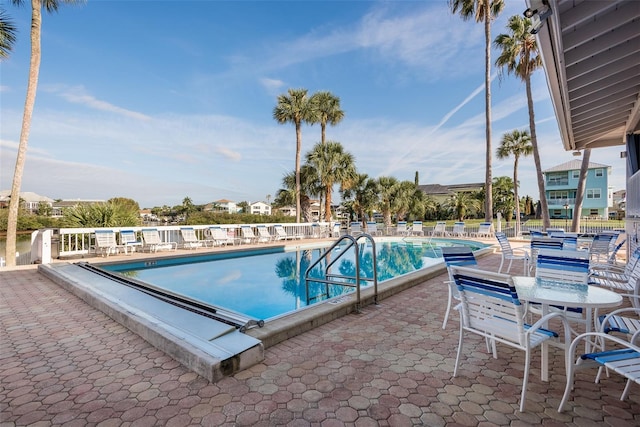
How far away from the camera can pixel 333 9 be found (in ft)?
43.0

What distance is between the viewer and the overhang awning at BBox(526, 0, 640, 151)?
9.86 ft

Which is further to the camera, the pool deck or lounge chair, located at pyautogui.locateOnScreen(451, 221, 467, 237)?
lounge chair, located at pyautogui.locateOnScreen(451, 221, 467, 237)

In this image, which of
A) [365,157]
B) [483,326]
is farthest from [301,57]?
[483,326]

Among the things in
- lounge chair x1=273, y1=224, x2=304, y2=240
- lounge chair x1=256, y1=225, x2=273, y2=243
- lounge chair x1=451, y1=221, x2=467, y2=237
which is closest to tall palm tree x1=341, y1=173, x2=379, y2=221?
lounge chair x1=451, y1=221, x2=467, y2=237

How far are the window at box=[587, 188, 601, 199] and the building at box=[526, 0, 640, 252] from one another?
Answer: 32.3 m

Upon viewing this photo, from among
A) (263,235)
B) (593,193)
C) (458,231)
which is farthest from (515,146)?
(263,235)

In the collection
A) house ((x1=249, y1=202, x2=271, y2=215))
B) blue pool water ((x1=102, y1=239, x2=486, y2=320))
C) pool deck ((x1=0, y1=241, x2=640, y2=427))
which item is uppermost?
house ((x1=249, y1=202, x2=271, y2=215))

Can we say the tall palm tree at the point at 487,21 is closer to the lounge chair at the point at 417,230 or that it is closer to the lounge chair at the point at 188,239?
the lounge chair at the point at 417,230

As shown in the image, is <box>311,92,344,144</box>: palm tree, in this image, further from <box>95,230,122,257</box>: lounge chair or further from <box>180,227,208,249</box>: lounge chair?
<box>95,230,122,257</box>: lounge chair

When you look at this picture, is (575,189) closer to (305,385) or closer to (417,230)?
(417,230)

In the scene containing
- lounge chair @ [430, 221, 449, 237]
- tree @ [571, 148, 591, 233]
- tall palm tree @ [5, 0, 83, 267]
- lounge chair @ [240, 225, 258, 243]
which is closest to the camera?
tall palm tree @ [5, 0, 83, 267]

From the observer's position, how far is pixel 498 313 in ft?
7.13

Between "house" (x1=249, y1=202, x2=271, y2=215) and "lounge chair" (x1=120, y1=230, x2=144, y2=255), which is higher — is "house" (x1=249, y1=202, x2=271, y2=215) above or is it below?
above

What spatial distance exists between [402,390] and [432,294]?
3.15 meters
